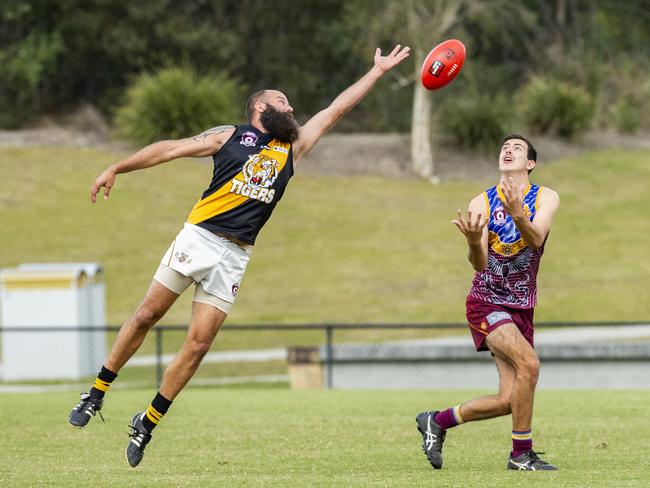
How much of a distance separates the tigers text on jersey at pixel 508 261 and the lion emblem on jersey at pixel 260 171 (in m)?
1.39

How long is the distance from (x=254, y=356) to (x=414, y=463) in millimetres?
12790

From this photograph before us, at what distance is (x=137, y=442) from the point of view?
23.7ft

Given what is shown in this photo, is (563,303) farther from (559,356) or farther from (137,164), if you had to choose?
(137,164)

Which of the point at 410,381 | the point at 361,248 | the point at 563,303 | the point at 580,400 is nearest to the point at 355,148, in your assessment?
the point at 361,248

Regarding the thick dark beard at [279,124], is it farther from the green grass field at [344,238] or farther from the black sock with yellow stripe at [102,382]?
the green grass field at [344,238]

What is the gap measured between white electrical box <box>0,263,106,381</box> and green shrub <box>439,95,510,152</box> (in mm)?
16776

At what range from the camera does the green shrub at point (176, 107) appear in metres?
31.7

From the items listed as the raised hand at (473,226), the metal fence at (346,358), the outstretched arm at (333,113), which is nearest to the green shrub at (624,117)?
the metal fence at (346,358)

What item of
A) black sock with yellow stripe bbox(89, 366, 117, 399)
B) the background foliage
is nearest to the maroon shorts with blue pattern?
black sock with yellow stripe bbox(89, 366, 117, 399)

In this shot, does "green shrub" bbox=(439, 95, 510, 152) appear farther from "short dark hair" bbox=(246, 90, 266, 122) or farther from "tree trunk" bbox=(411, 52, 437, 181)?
"short dark hair" bbox=(246, 90, 266, 122)

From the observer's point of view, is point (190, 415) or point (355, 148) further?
point (355, 148)

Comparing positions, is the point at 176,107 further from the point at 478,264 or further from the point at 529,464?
the point at 529,464

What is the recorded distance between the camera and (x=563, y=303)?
968 inches

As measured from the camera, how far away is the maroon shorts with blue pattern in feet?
24.2
